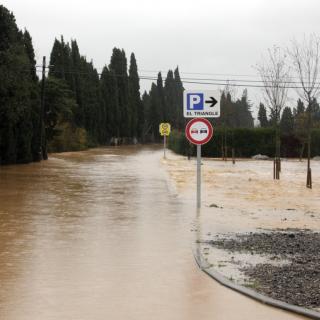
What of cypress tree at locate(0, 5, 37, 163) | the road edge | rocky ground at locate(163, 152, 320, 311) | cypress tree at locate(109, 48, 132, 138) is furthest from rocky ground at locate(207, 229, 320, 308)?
cypress tree at locate(109, 48, 132, 138)

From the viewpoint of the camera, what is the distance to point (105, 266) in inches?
308

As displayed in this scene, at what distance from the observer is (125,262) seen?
26.6ft

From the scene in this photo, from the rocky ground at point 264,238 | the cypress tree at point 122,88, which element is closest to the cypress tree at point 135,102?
the cypress tree at point 122,88

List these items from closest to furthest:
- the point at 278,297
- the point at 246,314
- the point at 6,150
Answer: the point at 246,314 → the point at 278,297 → the point at 6,150

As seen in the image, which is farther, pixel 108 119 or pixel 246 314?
pixel 108 119

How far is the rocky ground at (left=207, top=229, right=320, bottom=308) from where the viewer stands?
6.37 metres

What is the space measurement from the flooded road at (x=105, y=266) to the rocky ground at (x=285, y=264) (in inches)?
17.7

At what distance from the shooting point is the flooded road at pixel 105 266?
5.91 m

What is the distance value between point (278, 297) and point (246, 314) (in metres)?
0.59

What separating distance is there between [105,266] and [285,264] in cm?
233

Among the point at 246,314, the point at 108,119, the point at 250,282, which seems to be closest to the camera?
the point at 246,314

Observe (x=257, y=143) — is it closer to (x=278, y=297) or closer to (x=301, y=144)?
(x=301, y=144)

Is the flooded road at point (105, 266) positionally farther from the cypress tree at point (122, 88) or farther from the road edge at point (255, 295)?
the cypress tree at point (122, 88)

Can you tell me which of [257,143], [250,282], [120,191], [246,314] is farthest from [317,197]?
[257,143]
